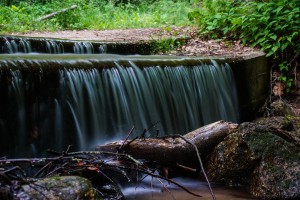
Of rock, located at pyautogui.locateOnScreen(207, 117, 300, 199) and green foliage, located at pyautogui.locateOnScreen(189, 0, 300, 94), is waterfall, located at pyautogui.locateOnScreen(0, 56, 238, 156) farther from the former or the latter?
green foliage, located at pyautogui.locateOnScreen(189, 0, 300, 94)

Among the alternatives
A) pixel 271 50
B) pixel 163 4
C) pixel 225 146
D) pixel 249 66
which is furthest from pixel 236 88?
pixel 163 4

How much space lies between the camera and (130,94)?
479 cm

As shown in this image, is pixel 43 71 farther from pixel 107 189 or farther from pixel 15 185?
pixel 15 185

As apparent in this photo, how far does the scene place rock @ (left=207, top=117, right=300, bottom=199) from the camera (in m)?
3.37

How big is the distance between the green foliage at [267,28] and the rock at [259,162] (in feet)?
9.45

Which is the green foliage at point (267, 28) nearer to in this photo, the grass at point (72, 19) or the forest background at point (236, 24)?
the forest background at point (236, 24)

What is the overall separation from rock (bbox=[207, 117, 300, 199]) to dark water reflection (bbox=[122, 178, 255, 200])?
0.14 meters

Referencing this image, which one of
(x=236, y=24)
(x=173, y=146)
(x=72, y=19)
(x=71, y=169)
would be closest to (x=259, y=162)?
(x=173, y=146)

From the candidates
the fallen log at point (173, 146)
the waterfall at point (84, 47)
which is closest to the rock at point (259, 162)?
the fallen log at point (173, 146)

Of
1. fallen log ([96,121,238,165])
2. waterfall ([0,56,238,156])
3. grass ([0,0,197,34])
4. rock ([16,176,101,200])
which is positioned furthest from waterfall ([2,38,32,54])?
rock ([16,176,101,200])

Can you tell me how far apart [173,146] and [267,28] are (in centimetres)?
418

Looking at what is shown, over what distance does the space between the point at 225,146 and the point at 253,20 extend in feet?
13.1

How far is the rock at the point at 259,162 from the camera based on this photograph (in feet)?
11.0

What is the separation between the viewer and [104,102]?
450cm
